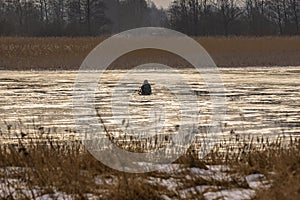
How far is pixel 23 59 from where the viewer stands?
38625 mm

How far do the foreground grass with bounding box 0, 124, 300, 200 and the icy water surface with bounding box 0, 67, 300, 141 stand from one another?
159 cm

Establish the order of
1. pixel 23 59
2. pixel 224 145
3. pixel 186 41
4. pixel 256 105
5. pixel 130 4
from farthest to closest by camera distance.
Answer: pixel 130 4
pixel 186 41
pixel 23 59
pixel 256 105
pixel 224 145

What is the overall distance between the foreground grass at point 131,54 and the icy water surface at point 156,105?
9.14 m

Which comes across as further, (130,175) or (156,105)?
(156,105)

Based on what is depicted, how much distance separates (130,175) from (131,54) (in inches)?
1320

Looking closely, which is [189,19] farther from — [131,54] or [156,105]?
[156,105]

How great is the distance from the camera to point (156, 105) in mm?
17625

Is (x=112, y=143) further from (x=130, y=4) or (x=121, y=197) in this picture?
(x=130, y=4)

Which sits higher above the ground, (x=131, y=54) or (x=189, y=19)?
(x=189, y=19)

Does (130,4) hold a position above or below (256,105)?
above

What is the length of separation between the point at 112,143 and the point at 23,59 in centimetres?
3086

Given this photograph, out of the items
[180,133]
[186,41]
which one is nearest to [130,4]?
[186,41]

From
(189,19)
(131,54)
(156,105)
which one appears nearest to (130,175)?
(156,105)

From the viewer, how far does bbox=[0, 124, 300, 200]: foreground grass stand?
5.96m
